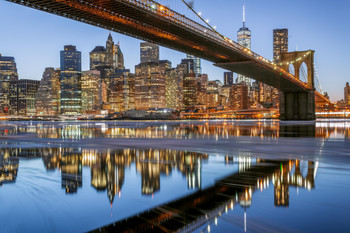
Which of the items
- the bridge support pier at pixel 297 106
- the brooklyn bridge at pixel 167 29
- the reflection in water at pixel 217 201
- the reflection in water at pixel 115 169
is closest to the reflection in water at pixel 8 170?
the reflection in water at pixel 115 169

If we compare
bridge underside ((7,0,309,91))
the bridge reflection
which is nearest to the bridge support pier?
bridge underside ((7,0,309,91))

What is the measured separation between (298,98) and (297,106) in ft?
4.88

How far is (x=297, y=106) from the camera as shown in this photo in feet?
212

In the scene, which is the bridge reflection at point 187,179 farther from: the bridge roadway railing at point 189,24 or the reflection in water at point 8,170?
the bridge roadway railing at point 189,24

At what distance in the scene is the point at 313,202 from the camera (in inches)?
183

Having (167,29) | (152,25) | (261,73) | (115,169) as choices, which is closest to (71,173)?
(115,169)

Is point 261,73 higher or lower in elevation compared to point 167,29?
lower

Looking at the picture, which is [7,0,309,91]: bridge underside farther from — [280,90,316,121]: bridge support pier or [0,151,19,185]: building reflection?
[280,90,316,121]: bridge support pier

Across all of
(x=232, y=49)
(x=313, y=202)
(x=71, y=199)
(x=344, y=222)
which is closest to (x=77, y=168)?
(x=71, y=199)

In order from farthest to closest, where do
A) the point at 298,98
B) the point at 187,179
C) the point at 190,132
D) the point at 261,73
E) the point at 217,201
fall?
1. the point at 298,98
2. the point at 261,73
3. the point at 190,132
4. the point at 187,179
5. the point at 217,201

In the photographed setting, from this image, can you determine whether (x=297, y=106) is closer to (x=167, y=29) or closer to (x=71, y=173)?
(x=167, y=29)

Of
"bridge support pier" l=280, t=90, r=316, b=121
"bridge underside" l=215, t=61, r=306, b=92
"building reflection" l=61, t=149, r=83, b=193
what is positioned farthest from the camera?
"bridge support pier" l=280, t=90, r=316, b=121

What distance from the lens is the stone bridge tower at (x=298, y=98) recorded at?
62.8 metres

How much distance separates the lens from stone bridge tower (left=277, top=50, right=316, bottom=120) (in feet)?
206
